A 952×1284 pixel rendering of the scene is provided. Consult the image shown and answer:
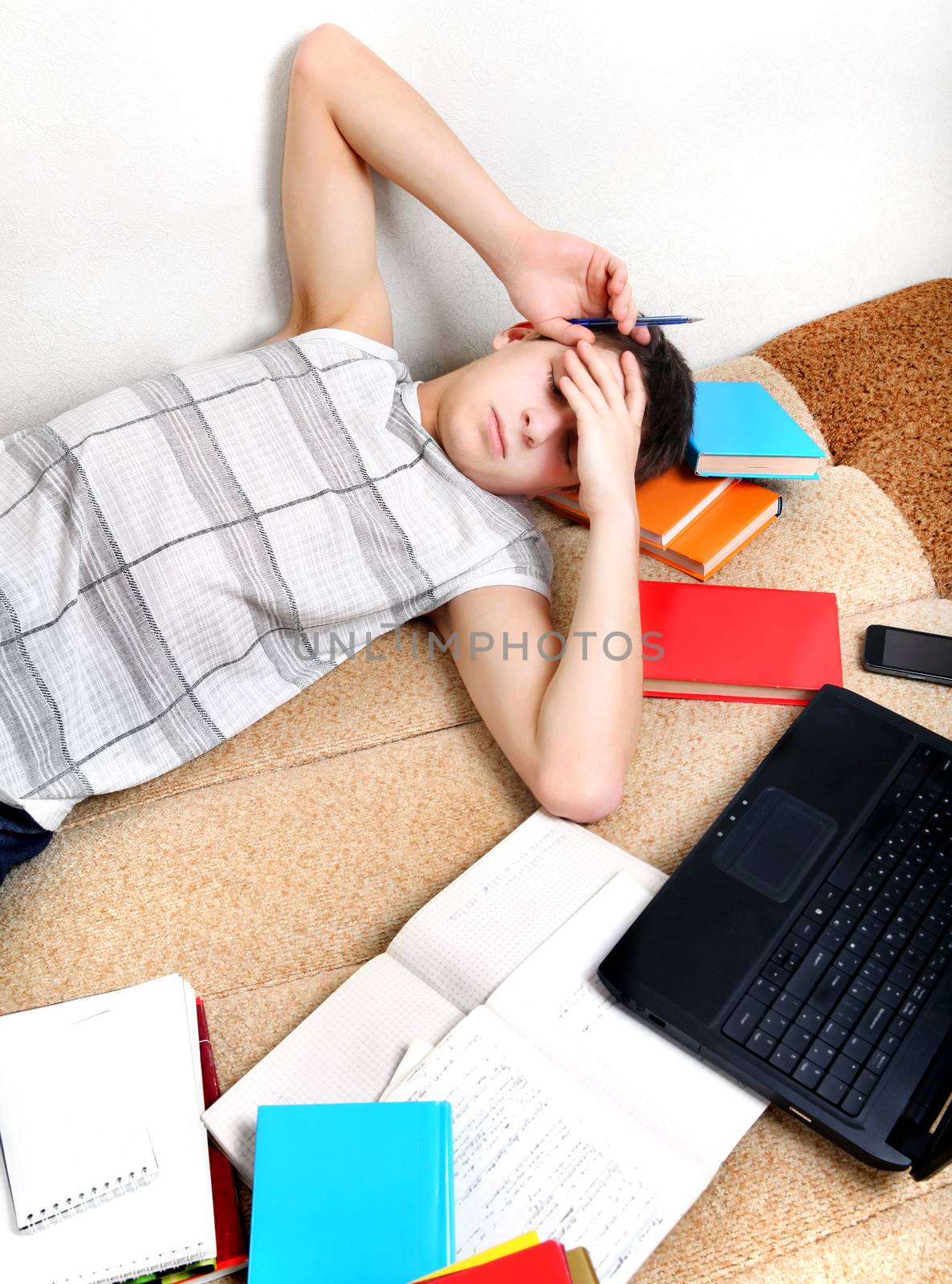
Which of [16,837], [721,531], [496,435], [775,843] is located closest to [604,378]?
[496,435]

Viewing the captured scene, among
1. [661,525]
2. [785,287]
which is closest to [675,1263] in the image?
[661,525]

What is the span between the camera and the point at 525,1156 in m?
0.67

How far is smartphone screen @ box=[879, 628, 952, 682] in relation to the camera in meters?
1.03

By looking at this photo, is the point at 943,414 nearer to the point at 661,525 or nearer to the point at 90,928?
the point at 661,525

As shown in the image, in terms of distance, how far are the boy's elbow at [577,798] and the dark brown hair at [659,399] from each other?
45 centimetres

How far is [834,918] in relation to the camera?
0.80m

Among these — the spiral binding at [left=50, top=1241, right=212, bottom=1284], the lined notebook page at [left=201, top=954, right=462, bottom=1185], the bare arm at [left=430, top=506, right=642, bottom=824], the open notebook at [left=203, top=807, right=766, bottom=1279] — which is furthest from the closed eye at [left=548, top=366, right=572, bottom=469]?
the spiral binding at [left=50, top=1241, right=212, bottom=1284]

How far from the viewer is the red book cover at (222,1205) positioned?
656 mm

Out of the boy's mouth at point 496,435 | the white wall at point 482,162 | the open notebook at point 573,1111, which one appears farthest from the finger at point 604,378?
the open notebook at point 573,1111

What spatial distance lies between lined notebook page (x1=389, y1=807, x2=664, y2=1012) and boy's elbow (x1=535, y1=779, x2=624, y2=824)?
0.04 ft

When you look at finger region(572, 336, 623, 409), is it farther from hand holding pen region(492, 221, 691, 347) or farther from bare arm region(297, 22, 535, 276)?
bare arm region(297, 22, 535, 276)

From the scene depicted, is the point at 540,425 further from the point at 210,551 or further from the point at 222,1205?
the point at 222,1205

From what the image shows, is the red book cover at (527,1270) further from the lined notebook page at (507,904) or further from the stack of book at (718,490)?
the stack of book at (718,490)

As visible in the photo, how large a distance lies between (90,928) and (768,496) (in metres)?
0.89
